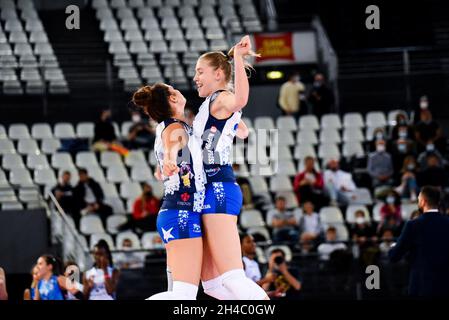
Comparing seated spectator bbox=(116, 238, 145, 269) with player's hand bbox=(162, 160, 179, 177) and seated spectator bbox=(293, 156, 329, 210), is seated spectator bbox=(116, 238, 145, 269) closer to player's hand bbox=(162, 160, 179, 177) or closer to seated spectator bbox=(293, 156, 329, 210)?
seated spectator bbox=(293, 156, 329, 210)

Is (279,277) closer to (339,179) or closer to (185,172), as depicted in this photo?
(185,172)

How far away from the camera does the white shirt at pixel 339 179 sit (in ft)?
54.9

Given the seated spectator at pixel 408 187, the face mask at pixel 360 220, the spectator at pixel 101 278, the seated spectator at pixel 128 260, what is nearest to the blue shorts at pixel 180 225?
the spectator at pixel 101 278

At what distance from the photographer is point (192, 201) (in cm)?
720

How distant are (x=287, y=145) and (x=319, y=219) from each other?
3.21 meters

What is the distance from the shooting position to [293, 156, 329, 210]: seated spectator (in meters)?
16.4

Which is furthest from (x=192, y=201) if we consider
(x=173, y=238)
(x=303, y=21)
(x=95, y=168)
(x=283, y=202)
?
(x=303, y=21)

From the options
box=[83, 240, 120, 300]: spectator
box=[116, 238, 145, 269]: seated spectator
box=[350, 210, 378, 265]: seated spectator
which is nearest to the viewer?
box=[83, 240, 120, 300]: spectator

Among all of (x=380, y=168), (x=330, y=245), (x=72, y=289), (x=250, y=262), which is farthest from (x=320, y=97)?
(x=72, y=289)

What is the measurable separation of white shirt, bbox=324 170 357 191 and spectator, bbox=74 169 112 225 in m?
3.20

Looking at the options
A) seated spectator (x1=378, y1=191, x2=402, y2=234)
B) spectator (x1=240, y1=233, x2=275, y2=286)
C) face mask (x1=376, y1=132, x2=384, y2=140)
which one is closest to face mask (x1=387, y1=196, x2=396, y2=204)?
seated spectator (x1=378, y1=191, x2=402, y2=234)

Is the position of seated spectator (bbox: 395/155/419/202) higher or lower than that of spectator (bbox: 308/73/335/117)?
lower

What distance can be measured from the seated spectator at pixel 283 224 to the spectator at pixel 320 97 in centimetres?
441
